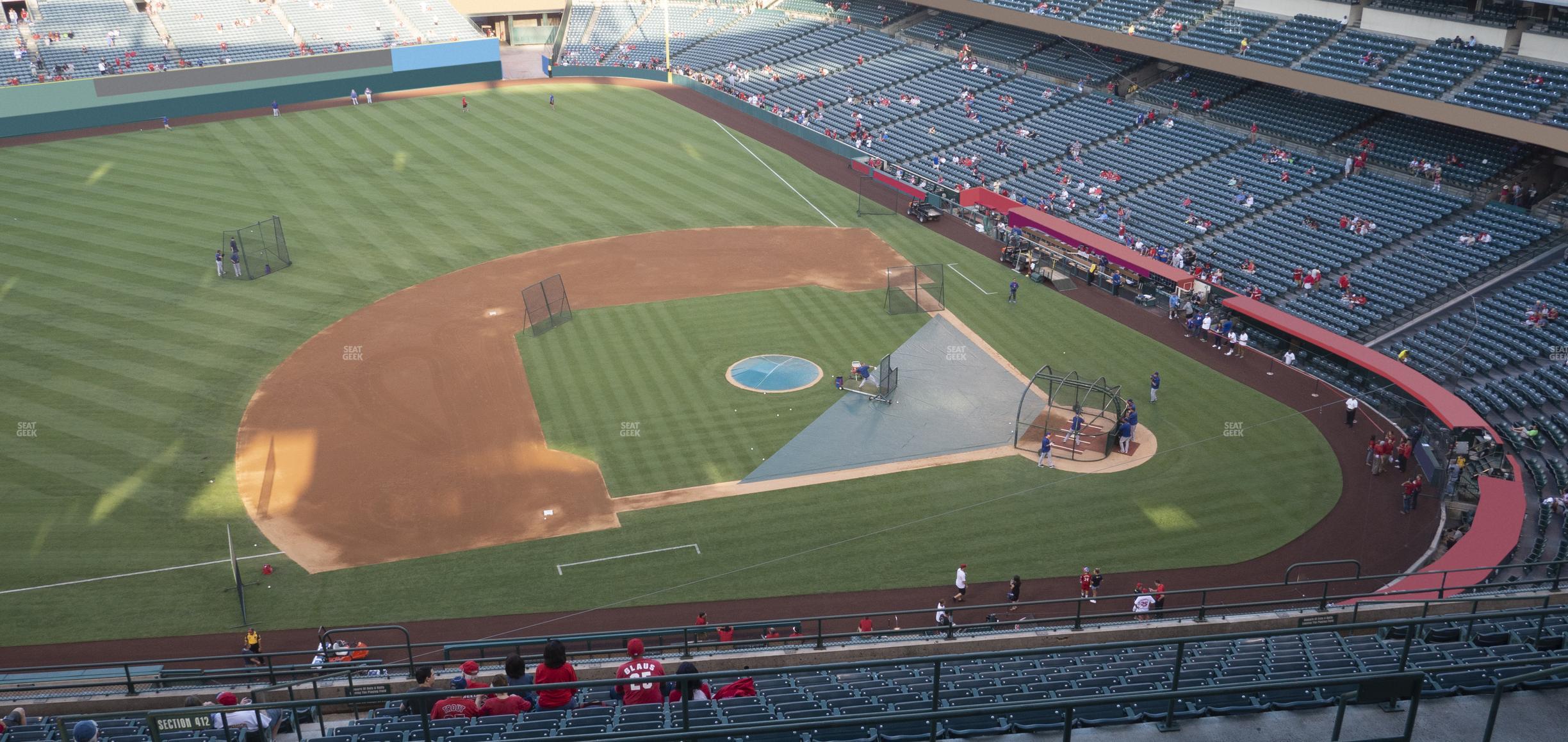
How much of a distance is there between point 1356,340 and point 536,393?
85.8 feet

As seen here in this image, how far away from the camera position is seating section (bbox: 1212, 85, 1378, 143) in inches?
1779

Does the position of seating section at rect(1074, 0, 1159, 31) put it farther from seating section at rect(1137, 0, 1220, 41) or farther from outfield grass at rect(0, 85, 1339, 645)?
outfield grass at rect(0, 85, 1339, 645)

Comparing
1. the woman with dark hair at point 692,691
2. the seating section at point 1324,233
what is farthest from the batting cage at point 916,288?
the woman with dark hair at point 692,691

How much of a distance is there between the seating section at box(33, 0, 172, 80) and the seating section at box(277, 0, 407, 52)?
27.0 ft

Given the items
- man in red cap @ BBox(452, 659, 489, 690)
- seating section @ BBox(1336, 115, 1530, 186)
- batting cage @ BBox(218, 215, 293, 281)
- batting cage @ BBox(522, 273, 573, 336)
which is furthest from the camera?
batting cage @ BBox(218, 215, 293, 281)

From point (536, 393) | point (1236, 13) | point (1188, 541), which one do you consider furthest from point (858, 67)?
point (1188, 541)

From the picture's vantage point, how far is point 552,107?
64750mm

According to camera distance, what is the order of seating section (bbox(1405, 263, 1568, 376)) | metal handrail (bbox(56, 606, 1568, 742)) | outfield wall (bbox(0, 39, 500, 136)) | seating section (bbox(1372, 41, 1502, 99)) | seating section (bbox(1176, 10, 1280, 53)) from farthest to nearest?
1. outfield wall (bbox(0, 39, 500, 136))
2. seating section (bbox(1176, 10, 1280, 53))
3. seating section (bbox(1372, 41, 1502, 99))
4. seating section (bbox(1405, 263, 1568, 376))
5. metal handrail (bbox(56, 606, 1568, 742))

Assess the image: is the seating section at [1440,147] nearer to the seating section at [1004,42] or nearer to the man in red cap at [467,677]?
the seating section at [1004,42]

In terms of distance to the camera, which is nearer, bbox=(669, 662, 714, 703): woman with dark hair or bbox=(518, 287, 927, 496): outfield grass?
bbox=(669, 662, 714, 703): woman with dark hair

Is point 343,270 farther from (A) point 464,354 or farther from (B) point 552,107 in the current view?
(B) point 552,107

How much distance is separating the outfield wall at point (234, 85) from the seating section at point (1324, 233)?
4848 centimetres

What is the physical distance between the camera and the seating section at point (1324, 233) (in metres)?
39.4

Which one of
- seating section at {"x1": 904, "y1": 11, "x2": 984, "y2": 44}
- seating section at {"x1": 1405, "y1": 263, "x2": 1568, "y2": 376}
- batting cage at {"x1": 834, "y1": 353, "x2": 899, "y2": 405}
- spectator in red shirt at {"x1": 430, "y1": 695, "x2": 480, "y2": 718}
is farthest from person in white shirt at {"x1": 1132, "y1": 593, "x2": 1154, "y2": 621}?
seating section at {"x1": 904, "y1": 11, "x2": 984, "y2": 44}
